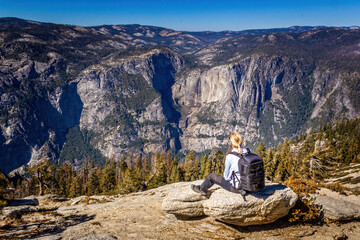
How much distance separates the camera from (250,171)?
11.7 metres

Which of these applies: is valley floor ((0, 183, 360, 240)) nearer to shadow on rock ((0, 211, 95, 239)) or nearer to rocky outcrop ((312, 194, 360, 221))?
shadow on rock ((0, 211, 95, 239))

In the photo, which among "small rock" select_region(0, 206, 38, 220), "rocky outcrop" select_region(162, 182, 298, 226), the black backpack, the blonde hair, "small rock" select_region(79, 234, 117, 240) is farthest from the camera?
"small rock" select_region(0, 206, 38, 220)

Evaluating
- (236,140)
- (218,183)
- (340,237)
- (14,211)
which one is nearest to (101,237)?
(218,183)

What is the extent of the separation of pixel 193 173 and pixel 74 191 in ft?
141

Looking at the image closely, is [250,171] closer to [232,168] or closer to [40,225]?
[232,168]

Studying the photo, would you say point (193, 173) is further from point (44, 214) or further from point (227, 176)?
point (227, 176)

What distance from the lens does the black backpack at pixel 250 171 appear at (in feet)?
38.1

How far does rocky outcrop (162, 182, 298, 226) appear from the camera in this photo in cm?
1250

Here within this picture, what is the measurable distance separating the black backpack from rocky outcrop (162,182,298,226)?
1.02m

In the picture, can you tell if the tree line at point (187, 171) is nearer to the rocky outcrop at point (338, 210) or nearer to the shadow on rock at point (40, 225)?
the shadow on rock at point (40, 225)

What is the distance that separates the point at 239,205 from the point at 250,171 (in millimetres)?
2192

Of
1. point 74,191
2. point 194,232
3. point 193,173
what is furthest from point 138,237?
point 74,191

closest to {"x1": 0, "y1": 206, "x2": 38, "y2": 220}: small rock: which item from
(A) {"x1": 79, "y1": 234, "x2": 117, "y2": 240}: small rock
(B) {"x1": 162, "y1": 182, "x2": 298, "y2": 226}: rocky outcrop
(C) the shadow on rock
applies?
(C) the shadow on rock

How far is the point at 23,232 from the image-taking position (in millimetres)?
14711
